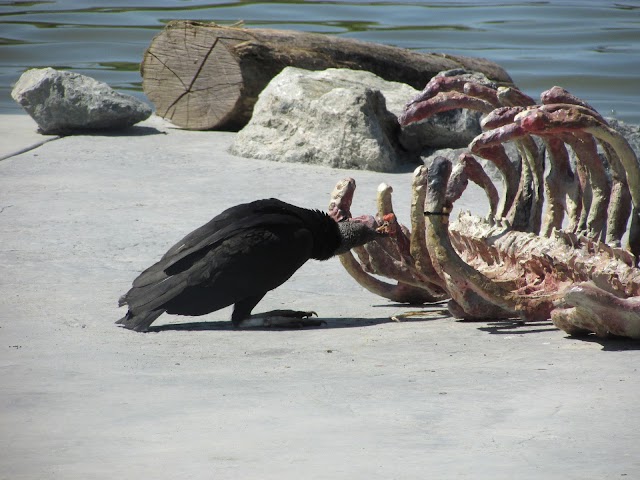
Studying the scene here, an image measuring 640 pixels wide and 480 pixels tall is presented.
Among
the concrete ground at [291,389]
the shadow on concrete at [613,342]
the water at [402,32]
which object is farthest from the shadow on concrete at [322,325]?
the water at [402,32]

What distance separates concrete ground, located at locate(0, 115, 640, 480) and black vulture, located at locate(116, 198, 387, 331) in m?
0.14

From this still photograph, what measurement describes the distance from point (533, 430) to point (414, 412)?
0.41 meters

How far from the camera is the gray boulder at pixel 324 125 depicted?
9375 mm

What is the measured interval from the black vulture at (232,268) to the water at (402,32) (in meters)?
11.0

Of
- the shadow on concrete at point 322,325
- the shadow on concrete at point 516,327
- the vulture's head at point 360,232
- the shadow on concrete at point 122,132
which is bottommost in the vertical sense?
the shadow on concrete at point 122,132

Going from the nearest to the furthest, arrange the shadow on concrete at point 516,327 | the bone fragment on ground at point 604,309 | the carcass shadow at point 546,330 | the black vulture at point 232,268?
the bone fragment on ground at point 604,309 < the carcass shadow at point 546,330 < the shadow on concrete at point 516,327 < the black vulture at point 232,268

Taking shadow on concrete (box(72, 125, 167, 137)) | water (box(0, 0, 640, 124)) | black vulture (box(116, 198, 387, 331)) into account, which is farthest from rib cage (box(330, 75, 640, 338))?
water (box(0, 0, 640, 124))

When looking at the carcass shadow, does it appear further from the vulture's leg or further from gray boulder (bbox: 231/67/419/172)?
gray boulder (bbox: 231/67/419/172)

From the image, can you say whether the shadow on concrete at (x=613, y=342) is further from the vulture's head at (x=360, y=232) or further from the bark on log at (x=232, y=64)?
the bark on log at (x=232, y=64)

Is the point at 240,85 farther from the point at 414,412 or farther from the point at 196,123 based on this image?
the point at 414,412

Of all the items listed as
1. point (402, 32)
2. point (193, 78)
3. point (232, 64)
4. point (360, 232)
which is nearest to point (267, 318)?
point (360, 232)

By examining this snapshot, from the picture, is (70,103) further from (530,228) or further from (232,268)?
(530,228)

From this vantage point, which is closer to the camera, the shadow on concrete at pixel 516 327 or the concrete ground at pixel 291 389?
the concrete ground at pixel 291 389

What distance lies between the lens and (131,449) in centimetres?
322
